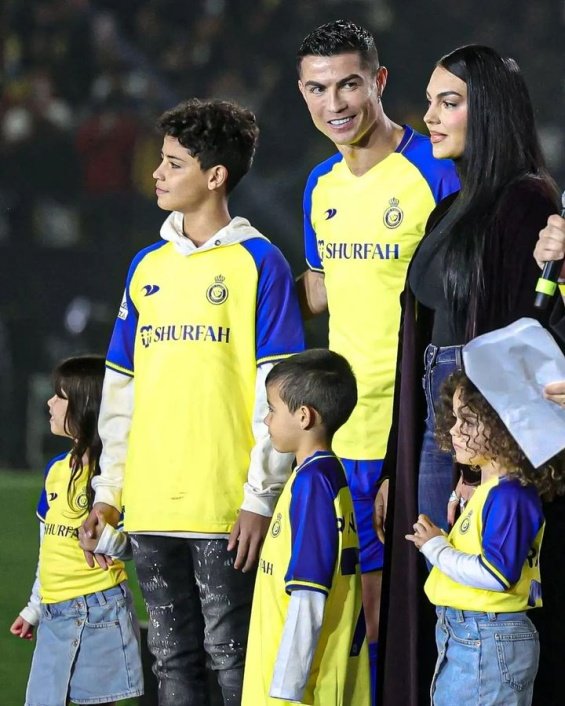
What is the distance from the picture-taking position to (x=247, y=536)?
7.34 feet

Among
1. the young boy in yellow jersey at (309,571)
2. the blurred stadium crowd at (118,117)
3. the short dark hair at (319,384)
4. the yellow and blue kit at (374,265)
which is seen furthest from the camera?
the blurred stadium crowd at (118,117)

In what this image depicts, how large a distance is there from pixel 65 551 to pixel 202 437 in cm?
57

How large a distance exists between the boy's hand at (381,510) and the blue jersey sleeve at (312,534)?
A: 251 millimetres

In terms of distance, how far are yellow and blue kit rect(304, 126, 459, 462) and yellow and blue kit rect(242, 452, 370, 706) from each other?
323 millimetres

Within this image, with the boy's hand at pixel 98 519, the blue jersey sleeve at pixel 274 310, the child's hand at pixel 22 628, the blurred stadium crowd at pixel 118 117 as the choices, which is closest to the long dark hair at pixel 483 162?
the blue jersey sleeve at pixel 274 310

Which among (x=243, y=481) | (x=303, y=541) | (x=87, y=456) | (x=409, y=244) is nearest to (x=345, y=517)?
(x=303, y=541)

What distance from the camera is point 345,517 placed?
2137 mm

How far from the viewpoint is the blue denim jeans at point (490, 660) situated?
1.95 metres

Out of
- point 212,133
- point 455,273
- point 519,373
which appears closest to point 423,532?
point 519,373

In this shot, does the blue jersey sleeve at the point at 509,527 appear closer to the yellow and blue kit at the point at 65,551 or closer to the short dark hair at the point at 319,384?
the short dark hair at the point at 319,384

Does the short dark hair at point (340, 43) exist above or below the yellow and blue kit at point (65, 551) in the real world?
above

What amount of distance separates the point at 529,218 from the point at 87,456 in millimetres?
1123

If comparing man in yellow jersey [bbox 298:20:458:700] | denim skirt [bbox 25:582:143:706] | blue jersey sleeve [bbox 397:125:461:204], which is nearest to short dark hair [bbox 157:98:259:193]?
man in yellow jersey [bbox 298:20:458:700]

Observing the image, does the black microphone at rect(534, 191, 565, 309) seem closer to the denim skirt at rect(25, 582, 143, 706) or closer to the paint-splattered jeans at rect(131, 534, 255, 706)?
the paint-splattered jeans at rect(131, 534, 255, 706)
